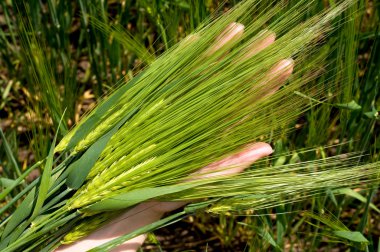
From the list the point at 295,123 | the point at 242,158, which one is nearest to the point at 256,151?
the point at 242,158

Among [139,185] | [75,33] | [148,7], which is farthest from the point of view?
[75,33]

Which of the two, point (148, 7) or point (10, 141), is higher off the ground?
point (148, 7)

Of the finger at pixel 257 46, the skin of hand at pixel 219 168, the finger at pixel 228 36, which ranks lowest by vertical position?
the skin of hand at pixel 219 168

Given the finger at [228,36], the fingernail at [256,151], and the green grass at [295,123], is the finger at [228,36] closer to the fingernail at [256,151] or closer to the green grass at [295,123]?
the green grass at [295,123]

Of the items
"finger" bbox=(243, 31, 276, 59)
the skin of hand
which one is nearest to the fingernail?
the skin of hand

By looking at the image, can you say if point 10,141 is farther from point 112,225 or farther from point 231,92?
point 231,92

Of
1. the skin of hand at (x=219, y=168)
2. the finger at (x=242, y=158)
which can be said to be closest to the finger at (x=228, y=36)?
the skin of hand at (x=219, y=168)

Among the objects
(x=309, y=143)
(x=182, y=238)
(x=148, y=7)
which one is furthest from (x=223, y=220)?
(x=148, y=7)

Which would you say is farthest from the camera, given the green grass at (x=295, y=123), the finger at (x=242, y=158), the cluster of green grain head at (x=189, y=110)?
the green grass at (x=295, y=123)
